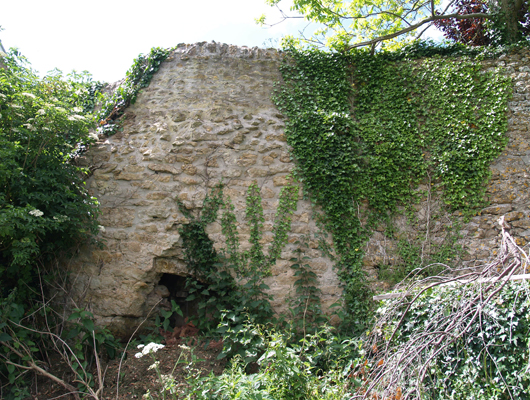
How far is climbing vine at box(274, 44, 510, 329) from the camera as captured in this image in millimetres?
4871

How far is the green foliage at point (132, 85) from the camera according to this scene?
17.2 ft

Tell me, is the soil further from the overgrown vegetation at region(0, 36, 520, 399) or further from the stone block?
the stone block

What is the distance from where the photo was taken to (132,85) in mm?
5316

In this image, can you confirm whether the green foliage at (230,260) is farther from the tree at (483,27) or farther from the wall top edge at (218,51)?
the tree at (483,27)

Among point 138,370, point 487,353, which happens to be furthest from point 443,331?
point 138,370

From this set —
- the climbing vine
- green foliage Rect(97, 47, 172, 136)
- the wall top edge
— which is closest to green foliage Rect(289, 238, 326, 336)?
the climbing vine

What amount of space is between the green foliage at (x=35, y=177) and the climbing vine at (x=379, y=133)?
2744 millimetres

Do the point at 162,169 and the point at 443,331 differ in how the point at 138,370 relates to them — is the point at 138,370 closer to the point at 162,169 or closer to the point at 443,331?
the point at 162,169

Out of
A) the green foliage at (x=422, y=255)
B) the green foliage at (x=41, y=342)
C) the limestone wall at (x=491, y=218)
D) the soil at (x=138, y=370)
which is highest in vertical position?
the limestone wall at (x=491, y=218)

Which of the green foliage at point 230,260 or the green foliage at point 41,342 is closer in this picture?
the green foliage at point 41,342

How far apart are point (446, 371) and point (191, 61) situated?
487 centimetres

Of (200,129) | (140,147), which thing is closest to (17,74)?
(140,147)

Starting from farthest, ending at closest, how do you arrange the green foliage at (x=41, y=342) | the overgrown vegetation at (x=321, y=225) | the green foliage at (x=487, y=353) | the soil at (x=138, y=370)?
1. the soil at (x=138, y=370)
2. the green foliage at (x=41, y=342)
3. the overgrown vegetation at (x=321, y=225)
4. the green foliage at (x=487, y=353)

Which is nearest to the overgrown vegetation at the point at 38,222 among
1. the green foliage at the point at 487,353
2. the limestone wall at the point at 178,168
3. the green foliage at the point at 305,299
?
the limestone wall at the point at 178,168
